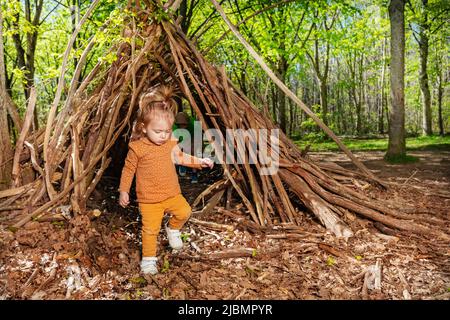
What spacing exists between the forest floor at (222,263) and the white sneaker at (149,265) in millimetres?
68

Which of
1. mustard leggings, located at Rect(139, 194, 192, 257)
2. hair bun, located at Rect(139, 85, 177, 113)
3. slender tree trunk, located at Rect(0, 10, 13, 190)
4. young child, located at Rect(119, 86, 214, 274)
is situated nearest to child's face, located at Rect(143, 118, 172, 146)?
young child, located at Rect(119, 86, 214, 274)

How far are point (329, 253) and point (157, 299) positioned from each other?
1.53 metres

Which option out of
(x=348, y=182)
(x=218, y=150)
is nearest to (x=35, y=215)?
(x=218, y=150)

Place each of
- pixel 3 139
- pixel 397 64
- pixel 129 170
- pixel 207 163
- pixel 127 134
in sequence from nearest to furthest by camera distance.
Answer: pixel 129 170, pixel 207 163, pixel 3 139, pixel 127 134, pixel 397 64

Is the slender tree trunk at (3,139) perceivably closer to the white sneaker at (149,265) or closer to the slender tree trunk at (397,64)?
the white sneaker at (149,265)

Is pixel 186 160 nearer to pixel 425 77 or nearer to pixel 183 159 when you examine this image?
pixel 183 159

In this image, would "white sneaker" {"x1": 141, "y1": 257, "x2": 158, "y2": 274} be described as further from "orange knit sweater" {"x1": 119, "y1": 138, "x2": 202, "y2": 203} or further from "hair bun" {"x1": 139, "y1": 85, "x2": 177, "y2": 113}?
"hair bun" {"x1": 139, "y1": 85, "x2": 177, "y2": 113}

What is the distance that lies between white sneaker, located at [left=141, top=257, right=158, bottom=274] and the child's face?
95 cm

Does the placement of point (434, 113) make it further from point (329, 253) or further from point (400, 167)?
point (329, 253)

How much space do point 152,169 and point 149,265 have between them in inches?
30.5

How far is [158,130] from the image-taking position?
2609 mm

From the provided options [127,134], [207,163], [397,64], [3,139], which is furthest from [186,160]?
[397,64]

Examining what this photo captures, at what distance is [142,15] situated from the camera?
374 cm

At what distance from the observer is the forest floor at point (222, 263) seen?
7.56 ft
